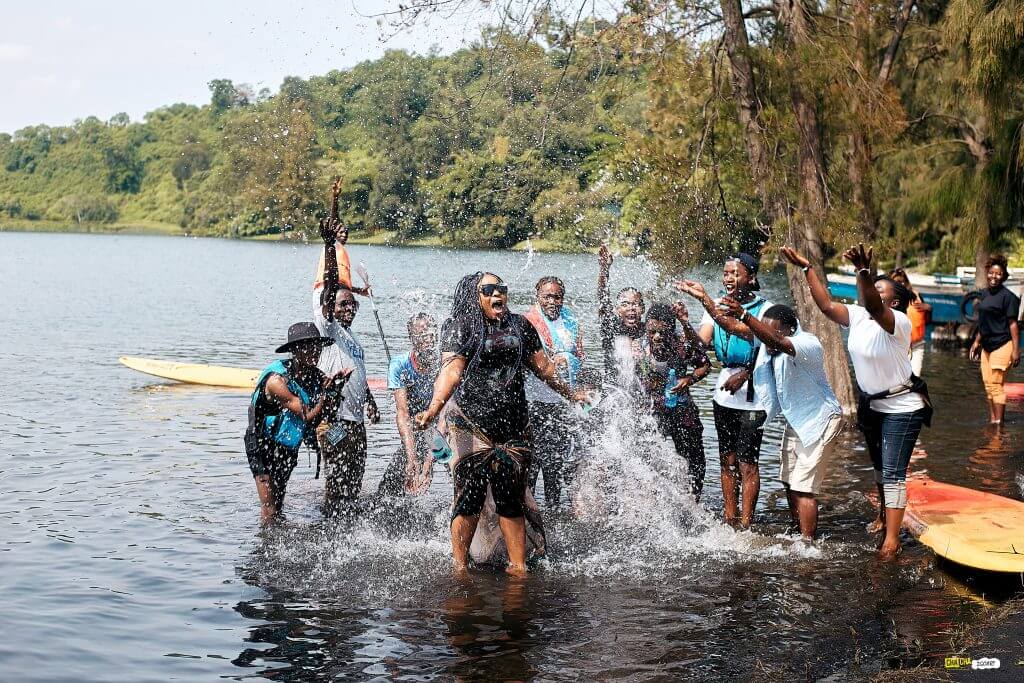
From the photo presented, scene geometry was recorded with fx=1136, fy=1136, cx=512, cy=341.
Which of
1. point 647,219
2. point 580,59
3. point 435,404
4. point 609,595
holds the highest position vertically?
point 580,59

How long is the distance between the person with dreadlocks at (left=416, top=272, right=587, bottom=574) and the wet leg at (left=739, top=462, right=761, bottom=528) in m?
2.02

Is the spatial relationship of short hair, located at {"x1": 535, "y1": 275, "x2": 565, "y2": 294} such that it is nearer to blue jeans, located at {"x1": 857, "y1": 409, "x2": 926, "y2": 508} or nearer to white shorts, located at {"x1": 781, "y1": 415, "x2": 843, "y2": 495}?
white shorts, located at {"x1": 781, "y1": 415, "x2": 843, "y2": 495}

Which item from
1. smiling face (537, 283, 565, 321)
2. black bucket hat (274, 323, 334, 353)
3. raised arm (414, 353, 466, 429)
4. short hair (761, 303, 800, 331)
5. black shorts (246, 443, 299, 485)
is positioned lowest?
black shorts (246, 443, 299, 485)

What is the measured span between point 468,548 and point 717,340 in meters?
2.52

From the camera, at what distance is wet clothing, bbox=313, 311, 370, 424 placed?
8.80 metres

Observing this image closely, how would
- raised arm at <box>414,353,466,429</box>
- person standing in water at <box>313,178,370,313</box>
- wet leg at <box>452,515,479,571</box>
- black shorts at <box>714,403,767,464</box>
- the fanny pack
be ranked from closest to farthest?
1. raised arm at <box>414,353,466,429</box>
2. wet leg at <box>452,515,479,571</box>
3. the fanny pack
4. black shorts at <box>714,403,767,464</box>
5. person standing in water at <box>313,178,370,313</box>

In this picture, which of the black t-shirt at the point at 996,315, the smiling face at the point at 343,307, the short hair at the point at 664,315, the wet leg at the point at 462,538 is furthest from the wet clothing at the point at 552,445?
the black t-shirt at the point at 996,315

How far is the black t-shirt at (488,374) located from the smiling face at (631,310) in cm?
201

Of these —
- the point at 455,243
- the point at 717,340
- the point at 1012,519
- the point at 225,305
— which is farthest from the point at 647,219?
the point at 225,305

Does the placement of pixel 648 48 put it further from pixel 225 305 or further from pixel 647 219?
pixel 225 305

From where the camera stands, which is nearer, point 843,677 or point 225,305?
point 843,677

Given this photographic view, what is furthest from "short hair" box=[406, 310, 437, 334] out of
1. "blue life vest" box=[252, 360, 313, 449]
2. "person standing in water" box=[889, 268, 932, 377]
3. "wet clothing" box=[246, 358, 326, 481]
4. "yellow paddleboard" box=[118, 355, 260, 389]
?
"yellow paddleboard" box=[118, 355, 260, 389]

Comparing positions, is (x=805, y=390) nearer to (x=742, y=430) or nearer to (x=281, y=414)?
(x=742, y=430)

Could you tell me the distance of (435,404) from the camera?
24.0 feet
